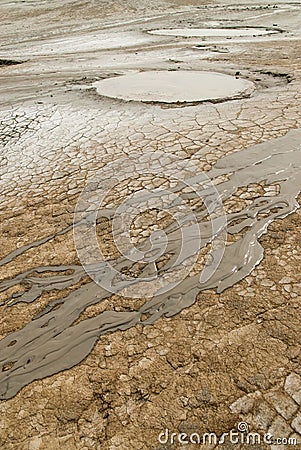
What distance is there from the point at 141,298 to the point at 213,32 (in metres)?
10.3

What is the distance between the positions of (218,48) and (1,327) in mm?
7709

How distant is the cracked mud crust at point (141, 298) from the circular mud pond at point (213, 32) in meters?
4.38

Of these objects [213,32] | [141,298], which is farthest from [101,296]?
[213,32]

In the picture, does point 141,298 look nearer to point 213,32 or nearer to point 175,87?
point 175,87

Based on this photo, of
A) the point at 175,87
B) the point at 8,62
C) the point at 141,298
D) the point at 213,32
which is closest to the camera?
the point at 141,298

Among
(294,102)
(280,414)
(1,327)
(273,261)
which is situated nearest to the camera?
(280,414)

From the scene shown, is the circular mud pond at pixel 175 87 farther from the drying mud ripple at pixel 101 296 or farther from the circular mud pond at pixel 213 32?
the circular mud pond at pixel 213 32

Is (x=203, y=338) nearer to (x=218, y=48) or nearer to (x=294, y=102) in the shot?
(x=294, y=102)

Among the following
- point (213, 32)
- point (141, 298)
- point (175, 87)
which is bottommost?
point (141, 298)

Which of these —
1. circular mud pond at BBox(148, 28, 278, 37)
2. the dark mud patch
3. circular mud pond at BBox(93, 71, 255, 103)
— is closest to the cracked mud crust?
circular mud pond at BBox(93, 71, 255, 103)

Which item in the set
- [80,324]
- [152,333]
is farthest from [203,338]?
[80,324]

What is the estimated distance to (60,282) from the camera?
99.9 inches

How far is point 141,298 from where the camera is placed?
2355 millimetres

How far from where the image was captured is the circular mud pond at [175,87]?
16.7ft
